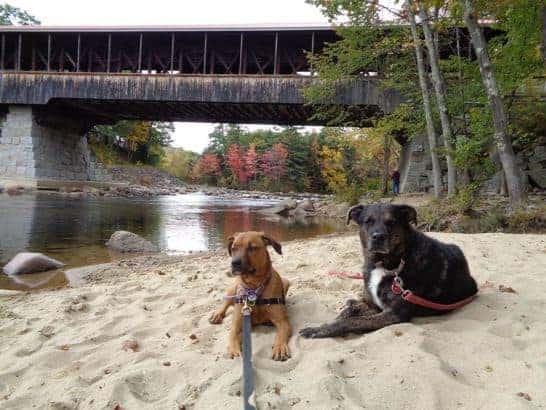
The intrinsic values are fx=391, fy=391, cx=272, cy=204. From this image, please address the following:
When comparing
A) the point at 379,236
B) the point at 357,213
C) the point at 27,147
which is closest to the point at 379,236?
the point at 379,236

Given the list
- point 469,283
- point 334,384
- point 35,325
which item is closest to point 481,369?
point 334,384

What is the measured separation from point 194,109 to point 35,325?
845 inches

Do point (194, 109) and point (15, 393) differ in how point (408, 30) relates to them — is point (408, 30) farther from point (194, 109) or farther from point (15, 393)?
point (15, 393)

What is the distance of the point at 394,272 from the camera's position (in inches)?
115

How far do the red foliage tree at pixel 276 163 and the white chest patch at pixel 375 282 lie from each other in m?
55.7

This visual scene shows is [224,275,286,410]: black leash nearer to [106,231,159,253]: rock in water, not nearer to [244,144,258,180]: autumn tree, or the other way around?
[106,231,159,253]: rock in water

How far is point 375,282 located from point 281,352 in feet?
3.02

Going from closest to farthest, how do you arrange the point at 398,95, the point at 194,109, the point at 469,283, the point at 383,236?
the point at 383,236 < the point at 469,283 < the point at 398,95 < the point at 194,109

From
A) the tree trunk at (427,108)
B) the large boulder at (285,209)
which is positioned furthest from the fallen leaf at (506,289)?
the large boulder at (285,209)

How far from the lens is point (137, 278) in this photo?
5.42 m

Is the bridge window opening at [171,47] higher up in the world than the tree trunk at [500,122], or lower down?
higher up

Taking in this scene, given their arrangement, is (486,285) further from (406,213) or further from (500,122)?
(500,122)

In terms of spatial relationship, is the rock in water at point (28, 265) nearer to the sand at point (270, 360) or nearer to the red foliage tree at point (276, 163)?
the sand at point (270, 360)

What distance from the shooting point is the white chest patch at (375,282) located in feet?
9.77
